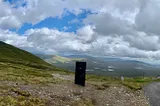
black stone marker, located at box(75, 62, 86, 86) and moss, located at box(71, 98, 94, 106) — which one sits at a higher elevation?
black stone marker, located at box(75, 62, 86, 86)

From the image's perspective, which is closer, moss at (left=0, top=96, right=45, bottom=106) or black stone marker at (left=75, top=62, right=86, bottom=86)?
moss at (left=0, top=96, right=45, bottom=106)

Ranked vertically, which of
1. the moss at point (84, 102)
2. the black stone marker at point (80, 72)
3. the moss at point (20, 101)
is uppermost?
the black stone marker at point (80, 72)

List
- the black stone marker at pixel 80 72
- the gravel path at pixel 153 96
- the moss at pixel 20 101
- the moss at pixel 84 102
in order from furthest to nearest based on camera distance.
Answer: the black stone marker at pixel 80 72 → the gravel path at pixel 153 96 → the moss at pixel 84 102 → the moss at pixel 20 101

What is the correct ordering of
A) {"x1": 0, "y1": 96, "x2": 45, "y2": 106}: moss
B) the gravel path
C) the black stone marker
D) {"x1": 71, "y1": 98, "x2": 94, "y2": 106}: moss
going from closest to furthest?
{"x1": 0, "y1": 96, "x2": 45, "y2": 106}: moss, {"x1": 71, "y1": 98, "x2": 94, "y2": 106}: moss, the gravel path, the black stone marker

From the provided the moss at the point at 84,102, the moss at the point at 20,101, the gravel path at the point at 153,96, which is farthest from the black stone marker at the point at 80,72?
the moss at the point at 20,101

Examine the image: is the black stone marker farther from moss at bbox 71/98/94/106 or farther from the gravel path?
the gravel path

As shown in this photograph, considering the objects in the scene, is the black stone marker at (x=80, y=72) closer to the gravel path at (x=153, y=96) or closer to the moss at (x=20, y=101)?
the gravel path at (x=153, y=96)

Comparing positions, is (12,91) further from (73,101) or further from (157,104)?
(157,104)

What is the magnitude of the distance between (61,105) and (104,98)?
9404 millimetres

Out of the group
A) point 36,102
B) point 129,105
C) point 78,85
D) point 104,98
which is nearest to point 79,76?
point 78,85

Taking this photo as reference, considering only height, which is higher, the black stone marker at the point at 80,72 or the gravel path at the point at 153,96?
the black stone marker at the point at 80,72

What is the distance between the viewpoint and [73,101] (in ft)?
88.4

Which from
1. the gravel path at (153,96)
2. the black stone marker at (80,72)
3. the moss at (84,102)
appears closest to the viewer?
the moss at (84,102)

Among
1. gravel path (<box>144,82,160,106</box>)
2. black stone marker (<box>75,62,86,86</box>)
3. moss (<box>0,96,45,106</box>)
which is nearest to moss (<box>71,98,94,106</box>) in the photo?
moss (<box>0,96,45,106</box>)
